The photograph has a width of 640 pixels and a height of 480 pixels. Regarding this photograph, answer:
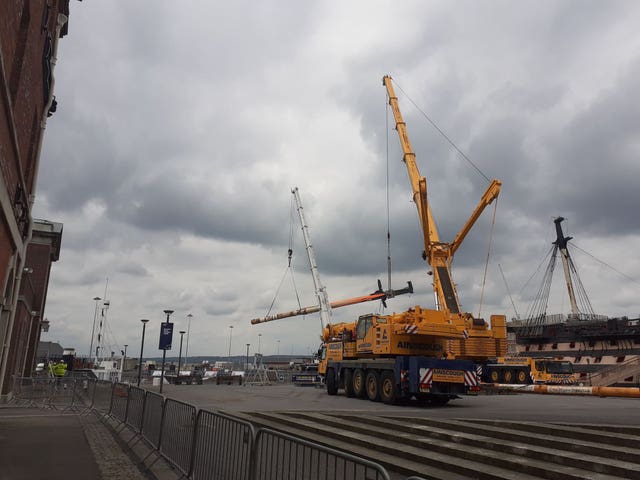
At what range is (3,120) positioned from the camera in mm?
8445

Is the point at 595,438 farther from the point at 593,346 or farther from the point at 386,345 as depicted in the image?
the point at 593,346

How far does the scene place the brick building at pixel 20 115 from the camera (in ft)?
28.5

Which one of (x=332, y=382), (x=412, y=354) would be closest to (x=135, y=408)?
(x=412, y=354)

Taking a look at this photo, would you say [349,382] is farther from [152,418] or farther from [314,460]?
[314,460]

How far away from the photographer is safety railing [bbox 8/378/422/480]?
408 cm

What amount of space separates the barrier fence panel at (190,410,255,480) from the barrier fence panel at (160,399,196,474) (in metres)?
0.30

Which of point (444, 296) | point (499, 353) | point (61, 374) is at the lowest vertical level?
point (61, 374)

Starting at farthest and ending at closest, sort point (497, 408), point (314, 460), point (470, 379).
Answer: point (470, 379), point (497, 408), point (314, 460)

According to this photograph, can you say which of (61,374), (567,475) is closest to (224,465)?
(567,475)

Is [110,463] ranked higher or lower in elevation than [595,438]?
lower

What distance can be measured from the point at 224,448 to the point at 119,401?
8256 millimetres

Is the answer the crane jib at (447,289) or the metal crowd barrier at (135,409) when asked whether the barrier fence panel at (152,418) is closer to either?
the metal crowd barrier at (135,409)

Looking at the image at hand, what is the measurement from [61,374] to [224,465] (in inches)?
1066

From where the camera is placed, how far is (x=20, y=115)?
10.8 meters
